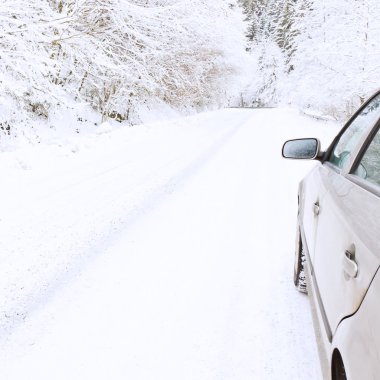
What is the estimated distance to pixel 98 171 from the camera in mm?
8031

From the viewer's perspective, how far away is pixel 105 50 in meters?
13.6

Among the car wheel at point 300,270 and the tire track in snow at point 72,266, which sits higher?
the car wheel at point 300,270

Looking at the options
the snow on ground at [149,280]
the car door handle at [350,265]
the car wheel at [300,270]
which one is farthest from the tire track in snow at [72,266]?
the car door handle at [350,265]

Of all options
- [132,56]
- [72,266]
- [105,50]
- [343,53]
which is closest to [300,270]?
[72,266]

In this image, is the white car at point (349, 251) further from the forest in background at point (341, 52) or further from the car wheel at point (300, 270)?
the forest in background at point (341, 52)

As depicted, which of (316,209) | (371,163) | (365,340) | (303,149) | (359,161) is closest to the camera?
(365,340)

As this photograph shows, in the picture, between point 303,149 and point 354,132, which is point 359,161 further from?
point 303,149

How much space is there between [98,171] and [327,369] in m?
6.90

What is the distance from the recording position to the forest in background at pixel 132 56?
990 cm

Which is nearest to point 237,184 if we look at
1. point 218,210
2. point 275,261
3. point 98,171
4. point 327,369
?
point 218,210

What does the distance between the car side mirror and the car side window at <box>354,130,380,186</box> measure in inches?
43.8

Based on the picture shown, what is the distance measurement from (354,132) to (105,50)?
12371 mm

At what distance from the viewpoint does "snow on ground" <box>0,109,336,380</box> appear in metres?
2.53

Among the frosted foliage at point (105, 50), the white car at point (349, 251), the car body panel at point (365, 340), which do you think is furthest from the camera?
the frosted foliage at point (105, 50)
